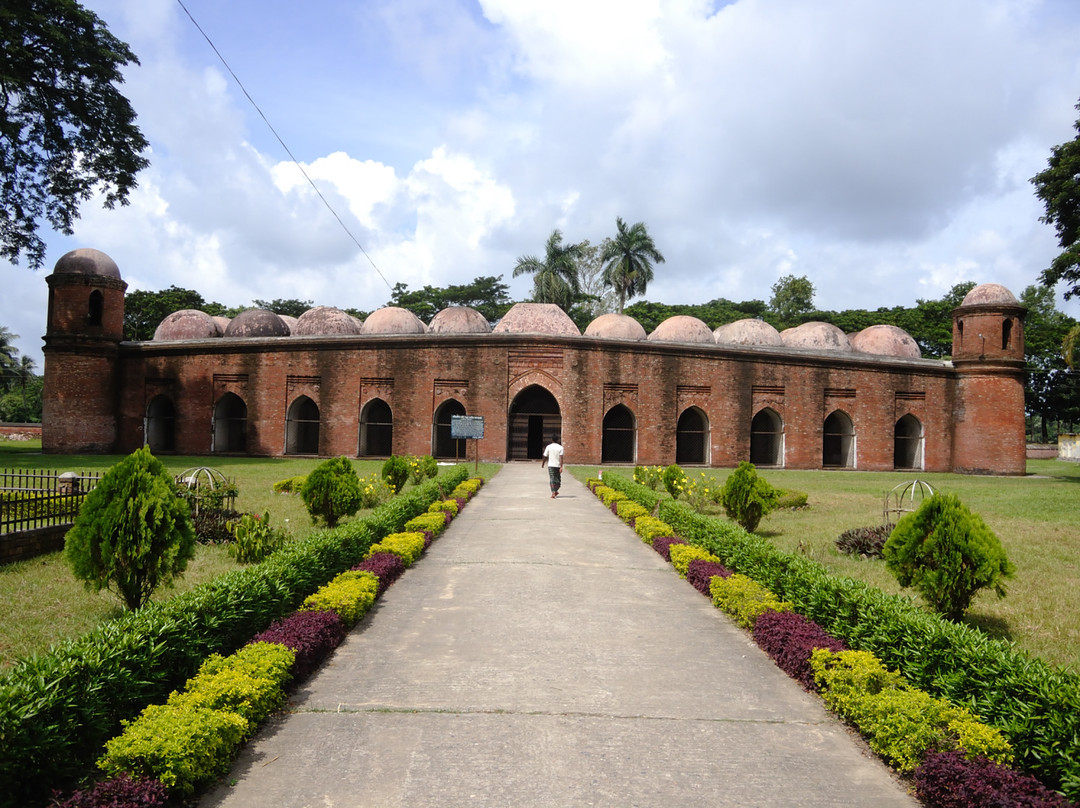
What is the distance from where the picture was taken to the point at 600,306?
42.5 m

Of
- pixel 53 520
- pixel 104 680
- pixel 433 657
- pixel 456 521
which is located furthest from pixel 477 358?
pixel 104 680

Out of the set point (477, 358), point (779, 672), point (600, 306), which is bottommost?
point (779, 672)

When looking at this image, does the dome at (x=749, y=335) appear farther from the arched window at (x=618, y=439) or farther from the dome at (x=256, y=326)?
the dome at (x=256, y=326)

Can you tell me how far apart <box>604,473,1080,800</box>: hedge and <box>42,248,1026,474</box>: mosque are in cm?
1680

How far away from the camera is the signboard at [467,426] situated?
19.8 meters

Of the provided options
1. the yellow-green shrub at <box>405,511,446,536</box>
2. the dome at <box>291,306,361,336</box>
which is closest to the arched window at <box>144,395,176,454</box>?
the dome at <box>291,306,361,336</box>

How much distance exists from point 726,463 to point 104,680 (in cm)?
2216

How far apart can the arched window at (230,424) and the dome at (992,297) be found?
1050 inches

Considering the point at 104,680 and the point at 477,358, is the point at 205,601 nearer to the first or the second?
the point at 104,680

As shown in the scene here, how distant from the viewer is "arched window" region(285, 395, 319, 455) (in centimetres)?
2464

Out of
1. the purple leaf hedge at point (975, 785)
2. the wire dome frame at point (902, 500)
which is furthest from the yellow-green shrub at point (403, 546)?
the purple leaf hedge at point (975, 785)

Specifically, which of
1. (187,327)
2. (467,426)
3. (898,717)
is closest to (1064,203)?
(467,426)

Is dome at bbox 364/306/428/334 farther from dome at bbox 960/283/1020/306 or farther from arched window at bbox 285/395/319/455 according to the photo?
dome at bbox 960/283/1020/306

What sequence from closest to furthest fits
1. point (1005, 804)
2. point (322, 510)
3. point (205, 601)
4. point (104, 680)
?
point (1005, 804), point (104, 680), point (205, 601), point (322, 510)
